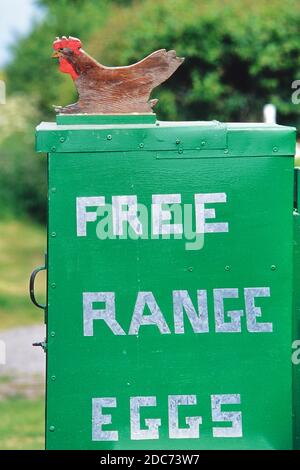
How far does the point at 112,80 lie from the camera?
5.28 meters

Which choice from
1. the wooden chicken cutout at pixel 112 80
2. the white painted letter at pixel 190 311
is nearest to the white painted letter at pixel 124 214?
the white painted letter at pixel 190 311

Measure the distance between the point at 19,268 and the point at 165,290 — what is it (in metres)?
16.8

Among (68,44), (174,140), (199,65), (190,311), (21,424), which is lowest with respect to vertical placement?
(21,424)

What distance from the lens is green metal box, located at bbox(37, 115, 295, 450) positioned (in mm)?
4992

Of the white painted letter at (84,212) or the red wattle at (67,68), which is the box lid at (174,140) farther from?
the red wattle at (67,68)

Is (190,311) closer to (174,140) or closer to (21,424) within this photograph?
(174,140)

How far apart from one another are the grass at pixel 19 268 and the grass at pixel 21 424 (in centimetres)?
449

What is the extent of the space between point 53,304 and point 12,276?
15.9m

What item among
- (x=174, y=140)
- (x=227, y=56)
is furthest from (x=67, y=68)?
(x=227, y=56)

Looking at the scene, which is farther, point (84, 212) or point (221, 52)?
point (221, 52)

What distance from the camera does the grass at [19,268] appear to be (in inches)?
711

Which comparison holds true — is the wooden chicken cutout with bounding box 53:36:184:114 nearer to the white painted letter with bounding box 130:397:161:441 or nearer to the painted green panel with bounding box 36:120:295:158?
the painted green panel with bounding box 36:120:295:158

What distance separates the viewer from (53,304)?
500 centimetres

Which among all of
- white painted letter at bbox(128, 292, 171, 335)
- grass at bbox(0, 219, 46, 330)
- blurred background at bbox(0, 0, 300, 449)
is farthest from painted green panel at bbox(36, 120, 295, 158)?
grass at bbox(0, 219, 46, 330)
